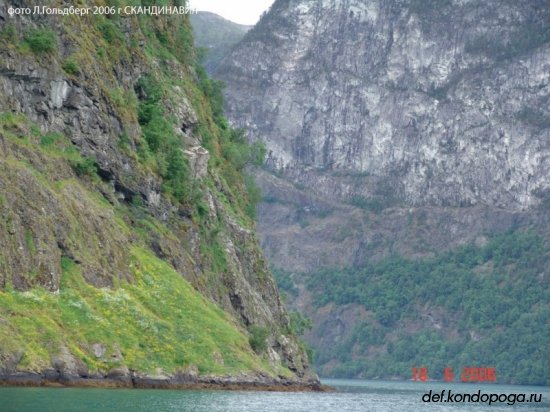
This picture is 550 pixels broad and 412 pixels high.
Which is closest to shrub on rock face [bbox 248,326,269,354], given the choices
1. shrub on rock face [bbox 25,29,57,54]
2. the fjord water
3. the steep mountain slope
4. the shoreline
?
the steep mountain slope

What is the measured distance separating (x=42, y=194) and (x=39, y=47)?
23.7m

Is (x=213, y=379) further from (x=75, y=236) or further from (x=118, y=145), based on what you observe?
(x=118, y=145)

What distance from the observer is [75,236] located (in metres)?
131

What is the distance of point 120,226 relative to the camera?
144m

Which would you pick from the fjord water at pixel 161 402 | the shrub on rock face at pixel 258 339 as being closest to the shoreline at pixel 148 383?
the fjord water at pixel 161 402

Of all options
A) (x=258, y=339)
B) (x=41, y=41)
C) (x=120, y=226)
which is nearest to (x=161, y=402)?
(x=120, y=226)

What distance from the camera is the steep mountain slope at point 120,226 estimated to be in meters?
120

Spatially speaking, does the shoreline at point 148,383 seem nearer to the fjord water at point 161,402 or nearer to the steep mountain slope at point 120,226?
the steep mountain slope at point 120,226

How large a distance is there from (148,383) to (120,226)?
81.0ft

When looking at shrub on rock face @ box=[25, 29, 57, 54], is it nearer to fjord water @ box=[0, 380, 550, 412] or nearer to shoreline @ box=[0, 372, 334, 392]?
shoreline @ box=[0, 372, 334, 392]

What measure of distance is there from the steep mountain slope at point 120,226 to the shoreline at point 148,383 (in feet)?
0.79

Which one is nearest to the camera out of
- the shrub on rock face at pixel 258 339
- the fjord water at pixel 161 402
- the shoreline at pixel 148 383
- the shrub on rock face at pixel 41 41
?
the fjord water at pixel 161 402

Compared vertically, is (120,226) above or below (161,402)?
above

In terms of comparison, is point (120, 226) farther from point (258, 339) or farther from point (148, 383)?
point (258, 339)
